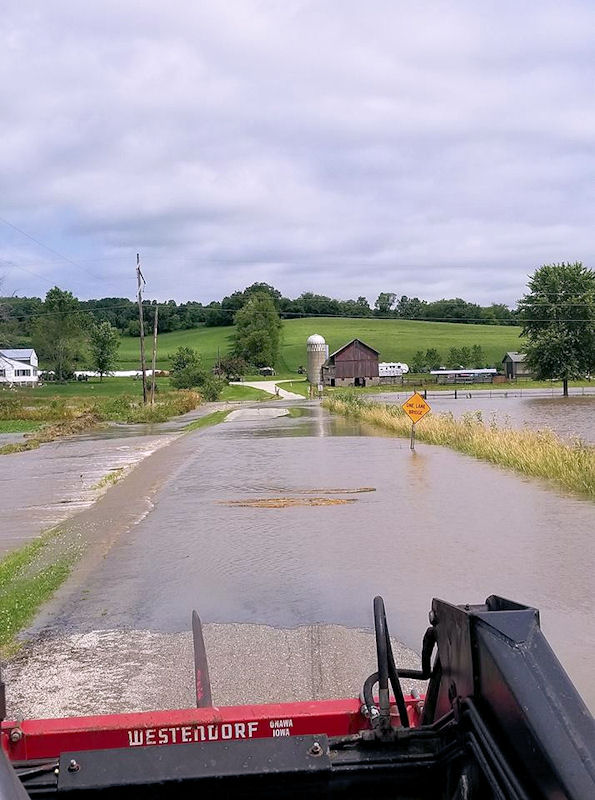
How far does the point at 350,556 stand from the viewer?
1167 centimetres

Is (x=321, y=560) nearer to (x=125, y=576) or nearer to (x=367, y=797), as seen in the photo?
(x=125, y=576)

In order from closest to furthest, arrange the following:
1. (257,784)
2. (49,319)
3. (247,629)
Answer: (257,784) → (247,629) → (49,319)

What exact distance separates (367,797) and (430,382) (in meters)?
128

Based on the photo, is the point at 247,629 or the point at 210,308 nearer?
the point at 247,629

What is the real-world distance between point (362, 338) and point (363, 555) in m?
147

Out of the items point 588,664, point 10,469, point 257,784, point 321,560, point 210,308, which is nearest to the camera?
point 257,784

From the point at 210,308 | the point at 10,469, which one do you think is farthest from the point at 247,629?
the point at 210,308

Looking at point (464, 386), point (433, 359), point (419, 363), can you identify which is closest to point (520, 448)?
point (464, 386)

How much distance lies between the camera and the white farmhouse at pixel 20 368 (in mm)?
117644

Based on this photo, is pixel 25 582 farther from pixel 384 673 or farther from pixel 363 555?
pixel 384 673

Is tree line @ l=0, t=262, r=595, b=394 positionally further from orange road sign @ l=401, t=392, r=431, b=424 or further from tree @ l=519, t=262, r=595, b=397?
orange road sign @ l=401, t=392, r=431, b=424

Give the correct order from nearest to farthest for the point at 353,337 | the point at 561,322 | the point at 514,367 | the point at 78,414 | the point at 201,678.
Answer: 1. the point at 201,678
2. the point at 78,414
3. the point at 561,322
4. the point at 514,367
5. the point at 353,337

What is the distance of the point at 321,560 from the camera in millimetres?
11461

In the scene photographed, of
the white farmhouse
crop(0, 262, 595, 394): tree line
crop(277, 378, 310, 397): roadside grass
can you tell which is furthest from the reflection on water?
the white farmhouse
